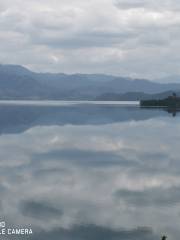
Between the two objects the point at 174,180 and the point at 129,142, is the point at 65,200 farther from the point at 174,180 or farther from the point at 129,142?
the point at 129,142

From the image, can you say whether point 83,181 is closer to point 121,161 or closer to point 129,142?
Answer: point 121,161

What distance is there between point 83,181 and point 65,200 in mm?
8613

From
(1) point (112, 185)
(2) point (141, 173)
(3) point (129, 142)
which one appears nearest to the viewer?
(1) point (112, 185)

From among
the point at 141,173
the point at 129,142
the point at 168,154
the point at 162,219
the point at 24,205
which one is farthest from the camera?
the point at 129,142

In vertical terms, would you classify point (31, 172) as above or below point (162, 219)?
above

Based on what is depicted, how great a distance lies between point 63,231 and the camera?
29.5 meters

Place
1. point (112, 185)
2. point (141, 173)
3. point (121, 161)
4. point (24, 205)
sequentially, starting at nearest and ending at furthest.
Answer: point (24, 205) → point (112, 185) → point (141, 173) → point (121, 161)

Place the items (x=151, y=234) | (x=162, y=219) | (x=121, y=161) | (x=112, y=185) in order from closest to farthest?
1. (x=151, y=234)
2. (x=162, y=219)
3. (x=112, y=185)
4. (x=121, y=161)

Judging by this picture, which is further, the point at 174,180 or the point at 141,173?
the point at 141,173

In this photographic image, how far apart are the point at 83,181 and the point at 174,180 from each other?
9.01 meters

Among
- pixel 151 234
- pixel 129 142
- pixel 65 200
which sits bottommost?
pixel 151 234

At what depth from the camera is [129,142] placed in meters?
84.6

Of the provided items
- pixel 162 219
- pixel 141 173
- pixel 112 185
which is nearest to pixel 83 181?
pixel 112 185

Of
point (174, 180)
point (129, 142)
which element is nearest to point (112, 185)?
point (174, 180)
